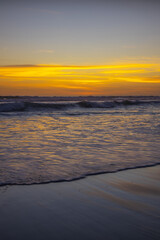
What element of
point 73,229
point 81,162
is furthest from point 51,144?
point 73,229

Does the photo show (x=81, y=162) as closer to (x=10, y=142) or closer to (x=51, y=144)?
(x=51, y=144)

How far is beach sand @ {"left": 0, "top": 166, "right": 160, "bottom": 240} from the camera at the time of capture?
1.99 m

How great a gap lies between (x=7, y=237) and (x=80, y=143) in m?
4.03

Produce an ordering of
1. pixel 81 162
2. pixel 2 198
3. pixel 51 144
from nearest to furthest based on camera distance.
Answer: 1. pixel 2 198
2. pixel 81 162
3. pixel 51 144

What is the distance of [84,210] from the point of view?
2.39 meters

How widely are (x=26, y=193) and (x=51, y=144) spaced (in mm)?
2934

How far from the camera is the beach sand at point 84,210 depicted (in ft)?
6.54

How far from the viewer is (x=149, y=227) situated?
2.08 m

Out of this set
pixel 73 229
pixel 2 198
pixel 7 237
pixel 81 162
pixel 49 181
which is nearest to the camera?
pixel 7 237

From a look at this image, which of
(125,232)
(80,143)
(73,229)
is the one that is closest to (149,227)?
(125,232)

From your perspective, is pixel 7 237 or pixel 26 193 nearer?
pixel 7 237

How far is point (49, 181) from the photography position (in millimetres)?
3244

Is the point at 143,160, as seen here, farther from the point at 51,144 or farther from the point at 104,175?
the point at 51,144

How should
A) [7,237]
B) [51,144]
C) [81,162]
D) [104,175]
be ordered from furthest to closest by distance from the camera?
[51,144]
[81,162]
[104,175]
[7,237]
